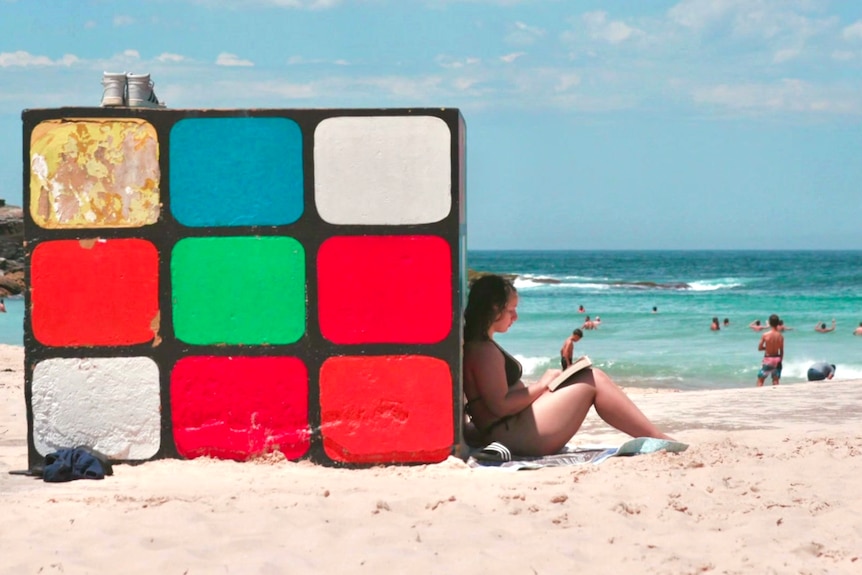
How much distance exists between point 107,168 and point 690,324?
2118 cm

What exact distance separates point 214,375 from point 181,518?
3.76 ft

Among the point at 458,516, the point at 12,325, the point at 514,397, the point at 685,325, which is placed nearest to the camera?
the point at 458,516

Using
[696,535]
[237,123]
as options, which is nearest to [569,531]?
[696,535]

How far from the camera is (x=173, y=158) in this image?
4840 millimetres

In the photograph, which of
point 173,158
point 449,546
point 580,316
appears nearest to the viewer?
point 449,546

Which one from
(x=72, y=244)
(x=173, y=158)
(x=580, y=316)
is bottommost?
(x=580, y=316)

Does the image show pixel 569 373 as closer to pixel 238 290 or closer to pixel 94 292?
pixel 238 290

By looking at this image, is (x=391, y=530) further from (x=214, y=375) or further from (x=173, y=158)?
(x=173, y=158)

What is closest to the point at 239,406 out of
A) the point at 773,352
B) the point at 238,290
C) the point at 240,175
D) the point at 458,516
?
the point at 238,290

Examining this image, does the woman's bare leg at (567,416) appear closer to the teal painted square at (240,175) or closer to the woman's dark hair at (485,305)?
the woman's dark hair at (485,305)

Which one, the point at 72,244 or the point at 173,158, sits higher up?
the point at 173,158

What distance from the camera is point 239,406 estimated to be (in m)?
4.89

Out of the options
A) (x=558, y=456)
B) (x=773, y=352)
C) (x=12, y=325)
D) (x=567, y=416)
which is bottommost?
(x=12, y=325)

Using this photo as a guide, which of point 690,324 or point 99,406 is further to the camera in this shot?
point 690,324
